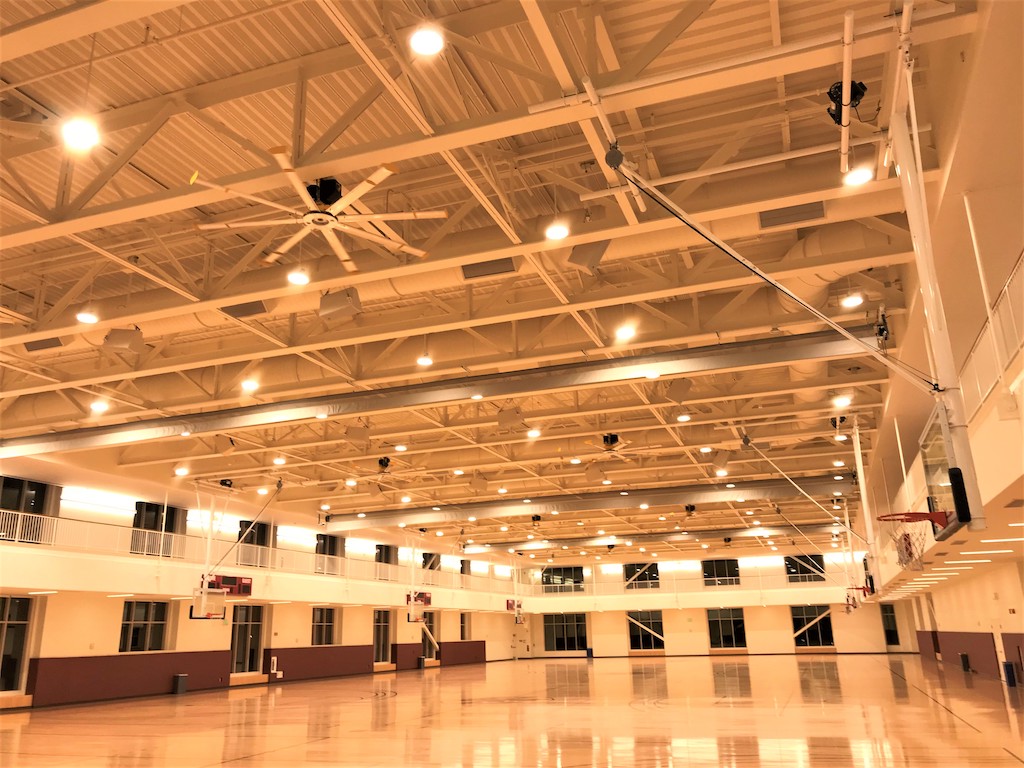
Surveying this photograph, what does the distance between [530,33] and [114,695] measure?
3122 cm

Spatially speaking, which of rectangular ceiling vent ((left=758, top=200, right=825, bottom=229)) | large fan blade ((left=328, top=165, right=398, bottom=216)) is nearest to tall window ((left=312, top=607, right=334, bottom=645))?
large fan blade ((left=328, top=165, right=398, bottom=216))

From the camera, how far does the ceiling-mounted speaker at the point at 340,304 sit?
507 inches

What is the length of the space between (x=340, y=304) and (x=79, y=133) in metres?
4.66

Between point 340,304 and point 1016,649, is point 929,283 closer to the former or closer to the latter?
point 340,304

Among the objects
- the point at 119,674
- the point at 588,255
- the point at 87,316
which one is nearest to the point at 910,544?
the point at 588,255

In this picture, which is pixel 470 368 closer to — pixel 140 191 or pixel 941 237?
pixel 140 191

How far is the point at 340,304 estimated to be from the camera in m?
12.9

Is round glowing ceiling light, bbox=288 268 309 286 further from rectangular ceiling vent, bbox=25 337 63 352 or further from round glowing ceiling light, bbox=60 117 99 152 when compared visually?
rectangular ceiling vent, bbox=25 337 63 352

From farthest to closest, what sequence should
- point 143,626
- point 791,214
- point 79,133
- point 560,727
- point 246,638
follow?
point 246,638
point 143,626
point 560,727
point 791,214
point 79,133

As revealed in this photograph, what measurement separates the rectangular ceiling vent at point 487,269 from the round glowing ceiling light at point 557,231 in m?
1.68

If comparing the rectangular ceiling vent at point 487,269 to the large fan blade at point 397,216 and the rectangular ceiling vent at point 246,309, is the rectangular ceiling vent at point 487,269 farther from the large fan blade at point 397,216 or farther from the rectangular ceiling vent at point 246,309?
the rectangular ceiling vent at point 246,309

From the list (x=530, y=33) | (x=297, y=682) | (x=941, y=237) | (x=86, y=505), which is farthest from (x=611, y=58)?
(x=297, y=682)

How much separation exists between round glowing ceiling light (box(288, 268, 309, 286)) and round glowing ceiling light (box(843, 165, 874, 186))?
8.32 m

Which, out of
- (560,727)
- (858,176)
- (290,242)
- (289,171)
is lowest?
(560,727)
